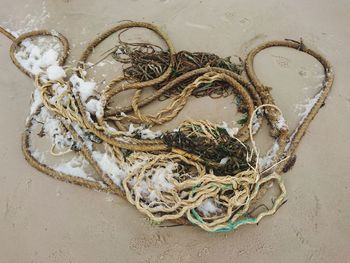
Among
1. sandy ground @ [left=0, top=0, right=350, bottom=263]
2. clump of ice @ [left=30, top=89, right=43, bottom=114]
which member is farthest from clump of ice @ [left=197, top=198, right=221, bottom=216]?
clump of ice @ [left=30, top=89, right=43, bottom=114]

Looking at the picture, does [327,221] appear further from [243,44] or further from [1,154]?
[1,154]

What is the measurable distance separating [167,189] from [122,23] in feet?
5.40

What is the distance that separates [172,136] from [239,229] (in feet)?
2.24

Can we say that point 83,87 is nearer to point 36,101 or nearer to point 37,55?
point 36,101

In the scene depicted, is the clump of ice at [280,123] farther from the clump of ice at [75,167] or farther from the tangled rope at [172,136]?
the clump of ice at [75,167]

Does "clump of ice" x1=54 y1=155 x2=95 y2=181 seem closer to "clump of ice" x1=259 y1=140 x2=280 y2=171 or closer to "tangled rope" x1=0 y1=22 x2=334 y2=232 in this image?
"tangled rope" x1=0 y1=22 x2=334 y2=232

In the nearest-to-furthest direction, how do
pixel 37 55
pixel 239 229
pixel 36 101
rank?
1. pixel 239 229
2. pixel 36 101
3. pixel 37 55

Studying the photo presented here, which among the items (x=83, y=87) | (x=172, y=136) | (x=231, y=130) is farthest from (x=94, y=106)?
(x=231, y=130)

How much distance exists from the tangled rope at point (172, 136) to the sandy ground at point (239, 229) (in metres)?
0.09

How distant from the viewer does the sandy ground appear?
185cm

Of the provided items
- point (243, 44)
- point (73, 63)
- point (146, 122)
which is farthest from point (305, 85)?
point (73, 63)

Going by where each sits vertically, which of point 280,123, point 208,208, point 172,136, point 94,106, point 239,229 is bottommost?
point 239,229

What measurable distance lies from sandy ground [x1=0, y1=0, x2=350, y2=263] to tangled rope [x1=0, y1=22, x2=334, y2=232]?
89 mm

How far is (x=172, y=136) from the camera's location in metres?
2.11
